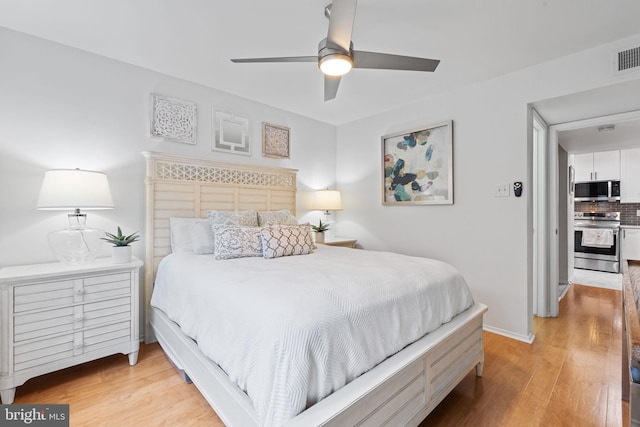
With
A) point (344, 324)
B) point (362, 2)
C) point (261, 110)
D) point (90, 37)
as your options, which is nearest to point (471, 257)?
point (344, 324)

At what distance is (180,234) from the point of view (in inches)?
105

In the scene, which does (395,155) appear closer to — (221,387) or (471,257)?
(471,257)

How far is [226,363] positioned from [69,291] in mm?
1455

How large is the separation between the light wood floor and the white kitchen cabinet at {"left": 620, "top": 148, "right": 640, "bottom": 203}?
377 centimetres

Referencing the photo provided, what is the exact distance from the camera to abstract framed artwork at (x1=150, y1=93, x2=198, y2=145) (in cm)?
278

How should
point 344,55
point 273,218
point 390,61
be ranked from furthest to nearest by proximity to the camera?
point 273,218 → point 390,61 → point 344,55

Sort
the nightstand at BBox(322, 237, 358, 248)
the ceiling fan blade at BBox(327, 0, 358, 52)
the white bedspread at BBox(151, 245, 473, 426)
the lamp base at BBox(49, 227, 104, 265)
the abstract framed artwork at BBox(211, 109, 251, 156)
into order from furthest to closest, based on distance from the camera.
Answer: the nightstand at BBox(322, 237, 358, 248) < the abstract framed artwork at BBox(211, 109, 251, 156) < the lamp base at BBox(49, 227, 104, 265) < the ceiling fan blade at BBox(327, 0, 358, 52) < the white bedspread at BBox(151, 245, 473, 426)

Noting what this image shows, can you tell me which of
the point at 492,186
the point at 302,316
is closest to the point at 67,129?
the point at 302,316

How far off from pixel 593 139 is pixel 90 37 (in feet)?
18.1

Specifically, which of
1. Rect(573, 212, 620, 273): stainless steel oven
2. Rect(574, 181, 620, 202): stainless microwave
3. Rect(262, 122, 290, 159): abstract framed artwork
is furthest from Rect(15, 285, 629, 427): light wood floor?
Rect(574, 181, 620, 202): stainless microwave

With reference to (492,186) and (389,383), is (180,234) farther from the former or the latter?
(492,186)

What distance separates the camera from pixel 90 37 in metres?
2.26

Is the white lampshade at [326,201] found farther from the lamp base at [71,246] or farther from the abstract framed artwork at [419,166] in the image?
the lamp base at [71,246]

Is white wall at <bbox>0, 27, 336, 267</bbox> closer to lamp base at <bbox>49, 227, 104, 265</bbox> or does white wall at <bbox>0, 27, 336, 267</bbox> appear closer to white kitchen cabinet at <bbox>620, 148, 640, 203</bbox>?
lamp base at <bbox>49, 227, 104, 265</bbox>
